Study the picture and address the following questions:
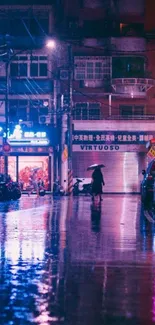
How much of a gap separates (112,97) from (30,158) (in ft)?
25.9

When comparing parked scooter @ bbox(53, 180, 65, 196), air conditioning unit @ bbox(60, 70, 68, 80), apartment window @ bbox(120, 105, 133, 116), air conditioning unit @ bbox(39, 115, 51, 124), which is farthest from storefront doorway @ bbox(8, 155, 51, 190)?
apartment window @ bbox(120, 105, 133, 116)

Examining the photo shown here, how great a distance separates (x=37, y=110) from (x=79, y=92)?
139 inches

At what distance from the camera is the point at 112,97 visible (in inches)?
2238

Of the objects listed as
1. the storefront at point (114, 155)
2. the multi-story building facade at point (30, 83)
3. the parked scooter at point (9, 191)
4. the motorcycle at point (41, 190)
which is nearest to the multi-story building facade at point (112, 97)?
the storefront at point (114, 155)

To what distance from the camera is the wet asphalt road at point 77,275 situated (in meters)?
7.92

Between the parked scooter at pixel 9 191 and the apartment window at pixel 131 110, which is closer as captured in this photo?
the parked scooter at pixel 9 191

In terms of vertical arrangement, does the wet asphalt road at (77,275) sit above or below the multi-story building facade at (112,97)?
below

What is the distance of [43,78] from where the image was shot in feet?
184

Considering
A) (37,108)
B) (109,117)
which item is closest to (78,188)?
(109,117)

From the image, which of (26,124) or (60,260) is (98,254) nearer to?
(60,260)

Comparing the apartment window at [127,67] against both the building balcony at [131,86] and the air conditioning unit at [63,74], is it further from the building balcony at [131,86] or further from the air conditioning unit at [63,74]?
the air conditioning unit at [63,74]

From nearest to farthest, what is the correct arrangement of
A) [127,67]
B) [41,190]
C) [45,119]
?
[41,190], [127,67], [45,119]

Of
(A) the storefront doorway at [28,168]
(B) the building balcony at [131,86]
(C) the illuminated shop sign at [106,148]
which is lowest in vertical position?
(A) the storefront doorway at [28,168]

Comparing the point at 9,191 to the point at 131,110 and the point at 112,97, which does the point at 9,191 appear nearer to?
the point at 112,97
